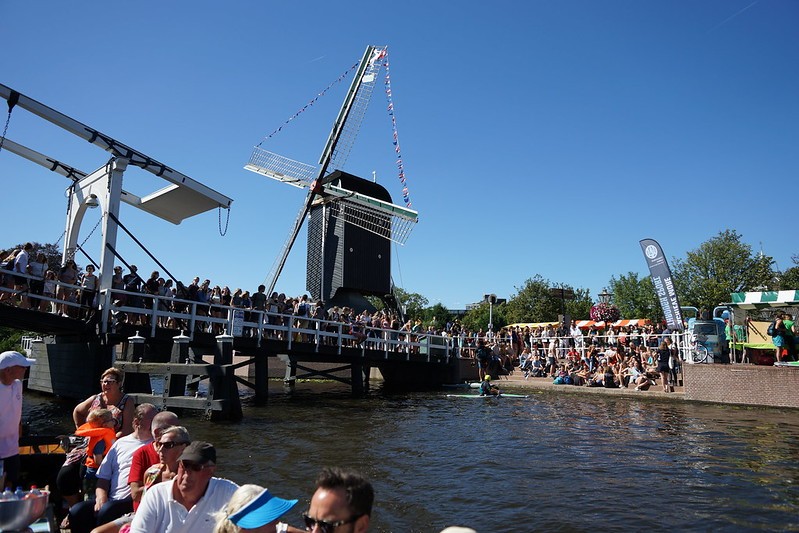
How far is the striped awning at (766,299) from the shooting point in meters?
19.4

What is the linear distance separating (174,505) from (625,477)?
7227 mm

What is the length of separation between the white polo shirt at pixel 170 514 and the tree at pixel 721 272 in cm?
4720

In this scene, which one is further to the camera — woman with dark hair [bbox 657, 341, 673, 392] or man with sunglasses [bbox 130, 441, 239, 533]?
woman with dark hair [bbox 657, 341, 673, 392]

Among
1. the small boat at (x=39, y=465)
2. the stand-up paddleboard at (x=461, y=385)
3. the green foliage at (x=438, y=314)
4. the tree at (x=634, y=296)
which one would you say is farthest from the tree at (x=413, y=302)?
the small boat at (x=39, y=465)

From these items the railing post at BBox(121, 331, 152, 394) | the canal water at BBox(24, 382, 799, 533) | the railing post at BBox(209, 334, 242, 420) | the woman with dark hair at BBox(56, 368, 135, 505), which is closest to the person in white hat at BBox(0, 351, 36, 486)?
the woman with dark hair at BBox(56, 368, 135, 505)

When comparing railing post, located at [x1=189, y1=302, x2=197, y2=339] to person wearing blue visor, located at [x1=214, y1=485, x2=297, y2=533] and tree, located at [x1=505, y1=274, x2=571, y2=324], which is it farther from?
tree, located at [x1=505, y1=274, x2=571, y2=324]

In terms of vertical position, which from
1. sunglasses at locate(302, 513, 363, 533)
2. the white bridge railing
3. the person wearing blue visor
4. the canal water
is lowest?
the canal water

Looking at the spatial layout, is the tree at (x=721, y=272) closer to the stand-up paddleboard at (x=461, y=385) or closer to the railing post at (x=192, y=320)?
the stand-up paddleboard at (x=461, y=385)

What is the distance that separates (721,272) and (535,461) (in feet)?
141

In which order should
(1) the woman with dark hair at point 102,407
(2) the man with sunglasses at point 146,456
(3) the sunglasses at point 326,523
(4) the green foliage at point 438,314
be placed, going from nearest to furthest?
(3) the sunglasses at point 326,523, (2) the man with sunglasses at point 146,456, (1) the woman with dark hair at point 102,407, (4) the green foliage at point 438,314

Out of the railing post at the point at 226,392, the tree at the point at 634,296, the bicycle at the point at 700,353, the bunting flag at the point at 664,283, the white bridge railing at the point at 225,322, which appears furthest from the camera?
the tree at the point at 634,296

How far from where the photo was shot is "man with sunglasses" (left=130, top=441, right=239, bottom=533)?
3803mm

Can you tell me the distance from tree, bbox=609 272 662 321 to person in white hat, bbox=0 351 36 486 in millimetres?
58664

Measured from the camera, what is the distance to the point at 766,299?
20062 millimetres
